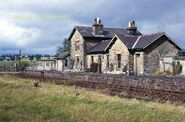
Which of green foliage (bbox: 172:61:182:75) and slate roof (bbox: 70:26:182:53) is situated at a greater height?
slate roof (bbox: 70:26:182:53)

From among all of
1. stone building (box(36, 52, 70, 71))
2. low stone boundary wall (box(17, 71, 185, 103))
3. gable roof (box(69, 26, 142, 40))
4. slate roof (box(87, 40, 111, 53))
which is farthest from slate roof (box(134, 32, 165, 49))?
stone building (box(36, 52, 70, 71))

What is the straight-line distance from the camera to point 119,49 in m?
43.3

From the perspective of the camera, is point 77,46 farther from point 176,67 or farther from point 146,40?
point 176,67

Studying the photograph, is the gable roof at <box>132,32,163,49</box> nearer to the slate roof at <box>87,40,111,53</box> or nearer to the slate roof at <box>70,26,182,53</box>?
the slate roof at <box>70,26,182,53</box>

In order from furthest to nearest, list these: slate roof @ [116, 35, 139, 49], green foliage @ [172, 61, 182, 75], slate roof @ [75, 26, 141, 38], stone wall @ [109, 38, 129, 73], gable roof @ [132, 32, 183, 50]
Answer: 1. slate roof @ [75, 26, 141, 38]
2. stone wall @ [109, 38, 129, 73]
3. slate roof @ [116, 35, 139, 49]
4. gable roof @ [132, 32, 183, 50]
5. green foliage @ [172, 61, 182, 75]

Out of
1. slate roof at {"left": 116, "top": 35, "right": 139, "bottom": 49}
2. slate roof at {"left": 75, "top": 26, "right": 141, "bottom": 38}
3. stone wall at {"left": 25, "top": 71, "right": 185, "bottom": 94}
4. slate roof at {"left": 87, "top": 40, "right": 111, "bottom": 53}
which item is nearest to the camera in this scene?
stone wall at {"left": 25, "top": 71, "right": 185, "bottom": 94}

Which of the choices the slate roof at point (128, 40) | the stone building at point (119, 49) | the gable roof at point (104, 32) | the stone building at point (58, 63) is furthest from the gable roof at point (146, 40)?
the stone building at point (58, 63)

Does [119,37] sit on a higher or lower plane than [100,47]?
higher

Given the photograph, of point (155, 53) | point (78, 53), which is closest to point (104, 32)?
point (78, 53)

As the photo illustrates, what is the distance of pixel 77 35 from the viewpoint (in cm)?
5203

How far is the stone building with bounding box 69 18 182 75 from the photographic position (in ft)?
134

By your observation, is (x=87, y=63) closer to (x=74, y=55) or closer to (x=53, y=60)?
(x=74, y=55)

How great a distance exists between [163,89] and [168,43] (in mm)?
22100

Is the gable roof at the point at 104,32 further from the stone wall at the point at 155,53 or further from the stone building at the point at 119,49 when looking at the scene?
the stone wall at the point at 155,53
